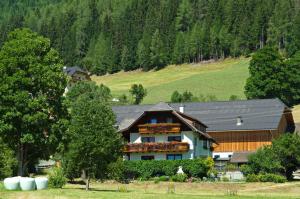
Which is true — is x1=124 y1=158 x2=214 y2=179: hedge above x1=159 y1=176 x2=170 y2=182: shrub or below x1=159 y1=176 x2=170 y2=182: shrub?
above

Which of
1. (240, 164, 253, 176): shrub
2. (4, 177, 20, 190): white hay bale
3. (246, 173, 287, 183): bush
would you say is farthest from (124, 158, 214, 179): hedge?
(4, 177, 20, 190): white hay bale

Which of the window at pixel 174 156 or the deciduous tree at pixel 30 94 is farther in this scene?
the window at pixel 174 156

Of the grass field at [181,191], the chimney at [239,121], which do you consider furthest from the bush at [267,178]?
the chimney at [239,121]

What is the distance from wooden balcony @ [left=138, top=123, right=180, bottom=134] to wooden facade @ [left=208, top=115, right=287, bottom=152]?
15.4 metres

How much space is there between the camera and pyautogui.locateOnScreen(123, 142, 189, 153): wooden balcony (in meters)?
74.8

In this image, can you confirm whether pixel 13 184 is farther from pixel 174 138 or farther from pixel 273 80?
pixel 273 80

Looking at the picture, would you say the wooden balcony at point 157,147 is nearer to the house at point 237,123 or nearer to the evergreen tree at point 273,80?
the house at point 237,123

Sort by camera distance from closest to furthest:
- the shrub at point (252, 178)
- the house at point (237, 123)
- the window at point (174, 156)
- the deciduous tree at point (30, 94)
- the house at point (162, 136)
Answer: the deciduous tree at point (30, 94), the shrub at point (252, 178), the house at point (162, 136), the window at point (174, 156), the house at point (237, 123)

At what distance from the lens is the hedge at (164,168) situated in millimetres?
72125

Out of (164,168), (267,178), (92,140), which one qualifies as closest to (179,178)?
(164,168)

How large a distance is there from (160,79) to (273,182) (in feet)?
394

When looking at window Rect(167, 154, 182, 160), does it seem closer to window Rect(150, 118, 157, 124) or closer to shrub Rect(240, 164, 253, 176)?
window Rect(150, 118, 157, 124)

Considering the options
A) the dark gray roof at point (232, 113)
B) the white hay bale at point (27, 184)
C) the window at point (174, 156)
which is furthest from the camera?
the dark gray roof at point (232, 113)

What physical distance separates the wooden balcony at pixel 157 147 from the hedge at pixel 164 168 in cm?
185
